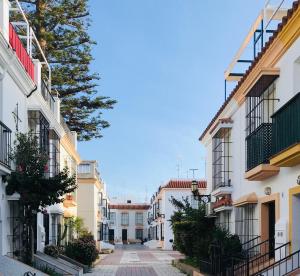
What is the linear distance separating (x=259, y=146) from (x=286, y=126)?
2.36 metres

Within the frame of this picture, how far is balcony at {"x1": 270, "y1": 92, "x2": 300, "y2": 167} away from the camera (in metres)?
10.8

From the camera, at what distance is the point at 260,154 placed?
45.0ft

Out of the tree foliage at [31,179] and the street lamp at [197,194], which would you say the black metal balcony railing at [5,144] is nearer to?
the tree foliage at [31,179]

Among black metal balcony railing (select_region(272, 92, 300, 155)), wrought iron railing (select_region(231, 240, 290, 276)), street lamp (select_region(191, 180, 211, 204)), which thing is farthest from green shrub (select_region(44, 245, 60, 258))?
black metal balcony railing (select_region(272, 92, 300, 155))

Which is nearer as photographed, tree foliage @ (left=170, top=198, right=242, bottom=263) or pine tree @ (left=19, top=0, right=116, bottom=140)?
tree foliage @ (left=170, top=198, right=242, bottom=263)

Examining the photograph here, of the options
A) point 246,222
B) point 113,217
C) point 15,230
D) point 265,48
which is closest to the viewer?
point 265,48

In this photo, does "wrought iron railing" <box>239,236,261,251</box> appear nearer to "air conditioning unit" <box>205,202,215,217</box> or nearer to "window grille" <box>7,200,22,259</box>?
"air conditioning unit" <box>205,202,215,217</box>

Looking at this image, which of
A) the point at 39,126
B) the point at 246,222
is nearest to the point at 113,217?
the point at 39,126

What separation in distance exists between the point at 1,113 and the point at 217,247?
23.1 feet

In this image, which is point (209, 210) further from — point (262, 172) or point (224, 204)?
point (262, 172)

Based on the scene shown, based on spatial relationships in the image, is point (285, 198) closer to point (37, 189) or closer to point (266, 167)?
point (266, 167)

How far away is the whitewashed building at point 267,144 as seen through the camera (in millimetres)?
11695

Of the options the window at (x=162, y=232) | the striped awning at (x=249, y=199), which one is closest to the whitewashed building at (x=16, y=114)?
the striped awning at (x=249, y=199)

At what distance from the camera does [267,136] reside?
13273 millimetres
